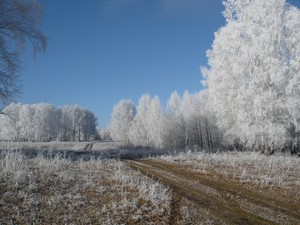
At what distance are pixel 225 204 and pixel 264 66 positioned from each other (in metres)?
16.7

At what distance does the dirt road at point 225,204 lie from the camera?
857 centimetres

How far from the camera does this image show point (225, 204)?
392 inches

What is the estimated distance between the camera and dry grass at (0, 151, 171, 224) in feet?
24.4

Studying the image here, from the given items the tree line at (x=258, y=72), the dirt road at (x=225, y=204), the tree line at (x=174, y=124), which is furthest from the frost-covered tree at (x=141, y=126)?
the dirt road at (x=225, y=204)

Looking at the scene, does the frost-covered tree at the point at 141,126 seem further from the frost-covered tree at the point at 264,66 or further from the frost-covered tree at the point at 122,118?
the frost-covered tree at the point at 264,66

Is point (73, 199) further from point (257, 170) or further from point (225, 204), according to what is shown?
point (257, 170)

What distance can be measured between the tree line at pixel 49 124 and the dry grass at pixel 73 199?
83203 millimetres

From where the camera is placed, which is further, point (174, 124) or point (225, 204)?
point (174, 124)

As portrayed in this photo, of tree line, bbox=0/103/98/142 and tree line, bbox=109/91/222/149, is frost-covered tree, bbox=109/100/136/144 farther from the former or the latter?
tree line, bbox=0/103/98/142

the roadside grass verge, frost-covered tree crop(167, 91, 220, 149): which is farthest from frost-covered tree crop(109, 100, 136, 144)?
the roadside grass verge

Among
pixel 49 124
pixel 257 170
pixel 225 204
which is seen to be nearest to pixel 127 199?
pixel 225 204

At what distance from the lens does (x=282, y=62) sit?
23.8 meters

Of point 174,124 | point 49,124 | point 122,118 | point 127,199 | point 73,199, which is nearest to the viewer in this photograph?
point 73,199

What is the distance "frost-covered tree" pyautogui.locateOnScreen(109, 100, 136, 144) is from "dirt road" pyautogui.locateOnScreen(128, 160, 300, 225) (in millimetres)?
80966
